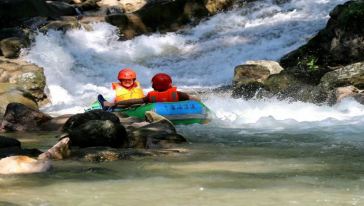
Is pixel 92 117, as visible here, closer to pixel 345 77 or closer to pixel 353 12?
pixel 345 77

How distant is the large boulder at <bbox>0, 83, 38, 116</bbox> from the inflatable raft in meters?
2.83

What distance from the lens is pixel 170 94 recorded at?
9617 mm

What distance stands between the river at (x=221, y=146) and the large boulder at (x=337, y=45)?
1784mm

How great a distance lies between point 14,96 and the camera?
37.8 ft

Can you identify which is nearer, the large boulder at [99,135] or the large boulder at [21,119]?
the large boulder at [99,135]

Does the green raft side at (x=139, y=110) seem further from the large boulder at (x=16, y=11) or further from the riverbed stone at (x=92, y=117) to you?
the large boulder at (x=16, y=11)

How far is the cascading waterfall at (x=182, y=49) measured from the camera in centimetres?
1698

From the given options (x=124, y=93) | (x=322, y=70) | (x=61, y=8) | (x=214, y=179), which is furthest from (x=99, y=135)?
(x=61, y=8)

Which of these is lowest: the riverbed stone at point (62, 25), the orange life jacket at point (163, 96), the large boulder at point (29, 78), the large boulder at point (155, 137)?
the large boulder at point (155, 137)

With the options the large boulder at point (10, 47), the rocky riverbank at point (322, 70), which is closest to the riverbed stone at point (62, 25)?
the large boulder at point (10, 47)

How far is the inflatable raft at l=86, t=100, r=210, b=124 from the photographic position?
9148 millimetres

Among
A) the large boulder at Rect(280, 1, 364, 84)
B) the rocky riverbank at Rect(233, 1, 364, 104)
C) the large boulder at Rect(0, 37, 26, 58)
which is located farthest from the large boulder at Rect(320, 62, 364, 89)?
the large boulder at Rect(0, 37, 26, 58)

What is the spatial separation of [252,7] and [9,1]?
8.71 m

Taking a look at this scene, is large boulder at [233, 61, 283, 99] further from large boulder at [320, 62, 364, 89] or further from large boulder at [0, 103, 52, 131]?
large boulder at [0, 103, 52, 131]
